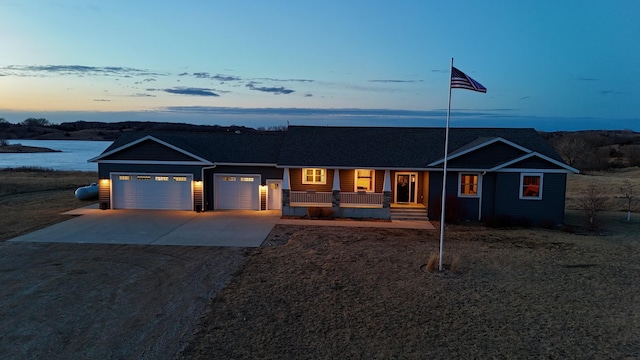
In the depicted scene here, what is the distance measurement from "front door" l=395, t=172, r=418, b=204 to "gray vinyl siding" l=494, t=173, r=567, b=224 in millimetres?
3990

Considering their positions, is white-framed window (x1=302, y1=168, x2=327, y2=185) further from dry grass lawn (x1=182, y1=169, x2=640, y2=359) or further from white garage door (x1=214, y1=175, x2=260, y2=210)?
dry grass lawn (x1=182, y1=169, x2=640, y2=359)

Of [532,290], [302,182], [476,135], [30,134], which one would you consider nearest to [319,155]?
[302,182]

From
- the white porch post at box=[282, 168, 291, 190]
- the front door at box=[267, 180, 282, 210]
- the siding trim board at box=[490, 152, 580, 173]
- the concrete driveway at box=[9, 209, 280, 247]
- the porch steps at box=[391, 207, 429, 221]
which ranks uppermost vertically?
the siding trim board at box=[490, 152, 580, 173]

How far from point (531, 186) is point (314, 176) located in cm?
1011

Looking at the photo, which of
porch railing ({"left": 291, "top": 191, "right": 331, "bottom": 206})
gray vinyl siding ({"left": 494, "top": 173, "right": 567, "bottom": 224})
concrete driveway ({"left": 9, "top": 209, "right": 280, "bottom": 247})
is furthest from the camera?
→ porch railing ({"left": 291, "top": 191, "right": 331, "bottom": 206})

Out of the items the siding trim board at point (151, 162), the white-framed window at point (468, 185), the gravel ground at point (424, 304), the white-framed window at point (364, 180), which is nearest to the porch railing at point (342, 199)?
the white-framed window at point (364, 180)

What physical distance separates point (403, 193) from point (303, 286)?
12099mm

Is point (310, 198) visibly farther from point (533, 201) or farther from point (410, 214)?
point (533, 201)

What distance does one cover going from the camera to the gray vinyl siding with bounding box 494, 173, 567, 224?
19.2 meters

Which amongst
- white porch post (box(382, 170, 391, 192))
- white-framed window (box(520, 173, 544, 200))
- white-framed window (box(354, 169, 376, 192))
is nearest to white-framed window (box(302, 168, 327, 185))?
white-framed window (box(354, 169, 376, 192))

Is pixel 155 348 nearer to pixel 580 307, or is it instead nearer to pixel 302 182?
pixel 580 307

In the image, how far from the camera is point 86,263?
509 inches

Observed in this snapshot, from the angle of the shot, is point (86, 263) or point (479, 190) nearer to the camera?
point (86, 263)

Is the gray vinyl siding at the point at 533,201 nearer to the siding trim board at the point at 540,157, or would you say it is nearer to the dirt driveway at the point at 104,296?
the siding trim board at the point at 540,157
